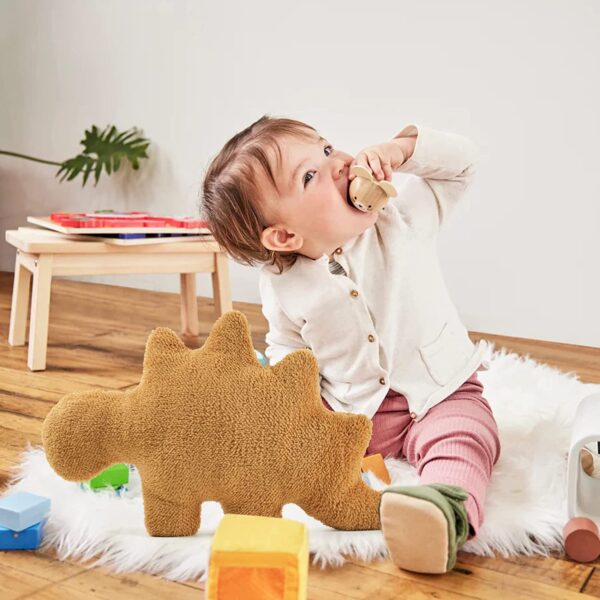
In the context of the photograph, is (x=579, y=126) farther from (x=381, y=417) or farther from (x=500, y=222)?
(x=381, y=417)

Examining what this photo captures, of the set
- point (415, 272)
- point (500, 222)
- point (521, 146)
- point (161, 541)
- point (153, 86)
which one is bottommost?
point (161, 541)

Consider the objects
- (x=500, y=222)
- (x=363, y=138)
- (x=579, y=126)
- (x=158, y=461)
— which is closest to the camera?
(x=158, y=461)

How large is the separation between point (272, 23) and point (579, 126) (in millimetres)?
1003

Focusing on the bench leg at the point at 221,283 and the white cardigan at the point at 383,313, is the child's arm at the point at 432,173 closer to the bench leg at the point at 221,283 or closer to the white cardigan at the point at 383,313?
the white cardigan at the point at 383,313

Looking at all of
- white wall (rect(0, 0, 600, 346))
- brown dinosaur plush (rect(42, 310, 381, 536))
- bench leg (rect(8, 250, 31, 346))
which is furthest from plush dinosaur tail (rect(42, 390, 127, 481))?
white wall (rect(0, 0, 600, 346))

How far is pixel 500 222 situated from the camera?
229cm

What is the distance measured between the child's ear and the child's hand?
0.11 metres

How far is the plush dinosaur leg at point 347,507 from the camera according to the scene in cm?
93

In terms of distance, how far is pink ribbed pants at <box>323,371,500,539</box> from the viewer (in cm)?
100

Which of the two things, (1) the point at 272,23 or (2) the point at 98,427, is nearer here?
(2) the point at 98,427

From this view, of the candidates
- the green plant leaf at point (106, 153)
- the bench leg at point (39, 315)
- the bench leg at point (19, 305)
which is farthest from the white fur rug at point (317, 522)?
the green plant leaf at point (106, 153)

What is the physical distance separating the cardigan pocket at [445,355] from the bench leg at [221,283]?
922 millimetres

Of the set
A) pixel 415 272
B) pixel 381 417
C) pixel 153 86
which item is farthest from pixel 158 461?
pixel 153 86

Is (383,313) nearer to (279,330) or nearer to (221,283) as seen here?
(279,330)
